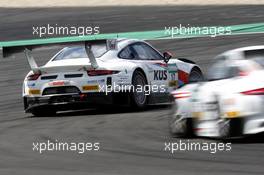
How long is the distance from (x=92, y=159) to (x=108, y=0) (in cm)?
2996

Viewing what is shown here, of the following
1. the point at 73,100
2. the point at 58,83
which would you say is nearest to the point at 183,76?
the point at 73,100

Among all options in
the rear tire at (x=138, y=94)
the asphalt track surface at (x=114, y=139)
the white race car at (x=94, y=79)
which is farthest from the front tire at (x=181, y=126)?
the rear tire at (x=138, y=94)

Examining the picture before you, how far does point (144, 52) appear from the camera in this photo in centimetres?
1772

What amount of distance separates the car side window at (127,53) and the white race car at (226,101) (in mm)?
3863

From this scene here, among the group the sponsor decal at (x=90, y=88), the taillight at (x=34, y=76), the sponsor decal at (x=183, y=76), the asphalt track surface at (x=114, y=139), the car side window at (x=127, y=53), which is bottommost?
the asphalt track surface at (x=114, y=139)

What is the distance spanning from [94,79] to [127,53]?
3.74 ft

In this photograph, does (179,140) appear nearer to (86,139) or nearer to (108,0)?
(86,139)

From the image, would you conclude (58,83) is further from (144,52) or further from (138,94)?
(144,52)

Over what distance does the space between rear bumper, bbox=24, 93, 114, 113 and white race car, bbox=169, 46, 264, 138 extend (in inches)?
126

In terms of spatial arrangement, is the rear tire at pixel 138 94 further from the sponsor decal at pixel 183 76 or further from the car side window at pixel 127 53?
the sponsor decal at pixel 183 76

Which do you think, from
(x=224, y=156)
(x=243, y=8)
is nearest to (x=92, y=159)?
(x=224, y=156)

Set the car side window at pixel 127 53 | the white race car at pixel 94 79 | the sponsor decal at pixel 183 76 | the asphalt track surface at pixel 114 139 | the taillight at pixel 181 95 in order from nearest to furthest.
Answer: the asphalt track surface at pixel 114 139, the taillight at pixel 181 95, the white race car at pixel 94 79, the car side window at pixel 127 53, the sponsor decal at pixel 183 76

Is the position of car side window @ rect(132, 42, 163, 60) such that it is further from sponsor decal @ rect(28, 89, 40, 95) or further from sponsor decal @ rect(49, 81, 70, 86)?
sponsor decal @ rect(28, 89, 40, 95)

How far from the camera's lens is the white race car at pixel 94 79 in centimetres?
1647
